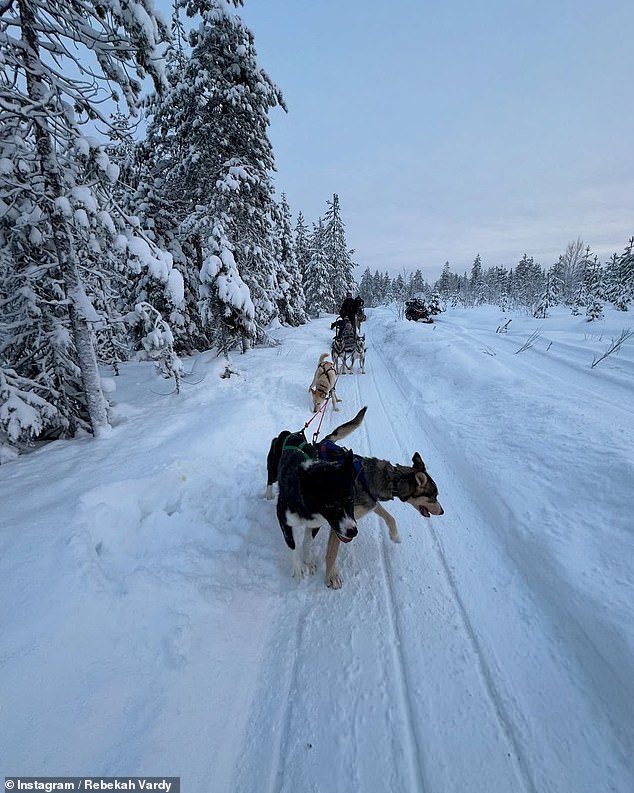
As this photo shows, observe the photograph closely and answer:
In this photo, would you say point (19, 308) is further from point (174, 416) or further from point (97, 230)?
point (174, 416)

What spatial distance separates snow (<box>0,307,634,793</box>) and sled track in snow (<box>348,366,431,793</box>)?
1 cm

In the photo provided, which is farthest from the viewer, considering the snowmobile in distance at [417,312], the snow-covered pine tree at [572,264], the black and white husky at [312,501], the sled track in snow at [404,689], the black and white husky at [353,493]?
the snow-covered pine tree at [572,264]

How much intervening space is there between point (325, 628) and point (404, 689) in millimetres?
730

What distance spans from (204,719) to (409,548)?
2356mm

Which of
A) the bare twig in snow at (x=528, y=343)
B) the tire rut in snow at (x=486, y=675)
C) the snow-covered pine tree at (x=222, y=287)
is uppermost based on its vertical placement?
the snow-covered pine tree at (x=222, y=287)

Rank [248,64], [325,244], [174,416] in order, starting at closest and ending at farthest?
[174,416] < [248,64] < [325,244]

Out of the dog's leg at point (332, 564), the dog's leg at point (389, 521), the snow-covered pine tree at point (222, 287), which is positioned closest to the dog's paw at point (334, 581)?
the dog's leg at point (332, 564)

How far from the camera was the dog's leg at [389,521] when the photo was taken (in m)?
3.60

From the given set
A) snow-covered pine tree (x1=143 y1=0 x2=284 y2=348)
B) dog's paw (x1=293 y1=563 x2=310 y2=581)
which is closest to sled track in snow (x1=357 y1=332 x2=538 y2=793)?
dog's paw (x1=293 y1=563 x2=310 y2=581)

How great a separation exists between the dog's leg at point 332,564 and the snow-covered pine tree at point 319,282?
33578mm

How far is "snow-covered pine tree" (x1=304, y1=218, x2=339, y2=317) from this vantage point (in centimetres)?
3344

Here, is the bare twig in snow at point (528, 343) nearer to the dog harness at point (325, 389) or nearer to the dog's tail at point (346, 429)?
the dog harness at point (325, 389)

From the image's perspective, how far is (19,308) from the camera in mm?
6047

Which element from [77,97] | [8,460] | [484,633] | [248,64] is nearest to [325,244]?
[248,64]
